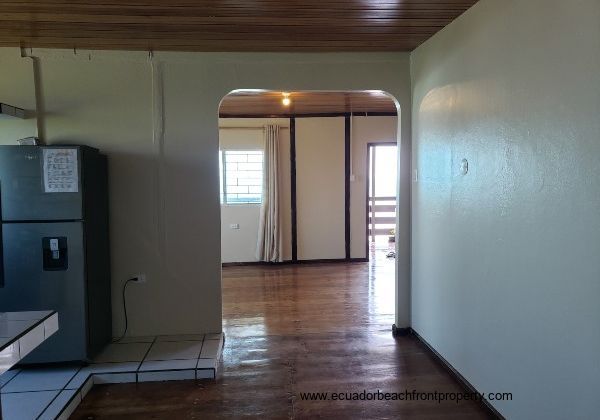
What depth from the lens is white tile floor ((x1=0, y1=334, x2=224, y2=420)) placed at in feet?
8.39

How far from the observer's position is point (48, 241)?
2967 mm

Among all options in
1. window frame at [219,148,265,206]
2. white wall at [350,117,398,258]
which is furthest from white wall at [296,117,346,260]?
window frame at [219,148,265,206]

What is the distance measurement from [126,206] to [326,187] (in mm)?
4036

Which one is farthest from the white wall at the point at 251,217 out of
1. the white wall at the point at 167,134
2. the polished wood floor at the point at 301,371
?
the white wall at the point at 167,134

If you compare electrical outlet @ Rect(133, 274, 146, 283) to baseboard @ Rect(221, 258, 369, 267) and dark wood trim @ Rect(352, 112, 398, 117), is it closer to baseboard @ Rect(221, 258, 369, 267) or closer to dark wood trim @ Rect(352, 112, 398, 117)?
baseboard @ Rect(221, 258, 369, 267)

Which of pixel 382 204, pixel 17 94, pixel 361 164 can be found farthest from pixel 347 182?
pixel 17 94

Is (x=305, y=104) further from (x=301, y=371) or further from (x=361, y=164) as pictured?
(x=301, y=371)

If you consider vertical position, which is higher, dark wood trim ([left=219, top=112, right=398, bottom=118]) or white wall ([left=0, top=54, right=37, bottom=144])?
dark wood trim ([left=219, top=112, right=398, bottom=118])

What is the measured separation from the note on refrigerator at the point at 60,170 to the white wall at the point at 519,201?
8.53 feet

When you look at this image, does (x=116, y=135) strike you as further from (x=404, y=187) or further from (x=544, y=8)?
(x=544, y=8)

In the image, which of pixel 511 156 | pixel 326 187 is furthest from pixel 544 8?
pixel 326 187

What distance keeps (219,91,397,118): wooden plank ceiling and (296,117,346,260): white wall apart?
0.29m

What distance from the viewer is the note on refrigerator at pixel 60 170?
2943mm

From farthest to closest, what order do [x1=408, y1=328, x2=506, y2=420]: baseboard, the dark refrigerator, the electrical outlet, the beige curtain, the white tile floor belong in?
the beige curtain < the electrical outlet < the dark refrigerator < the white tile floor < [x1=408, y1=328, x2=506, y2=420]: baseboard
